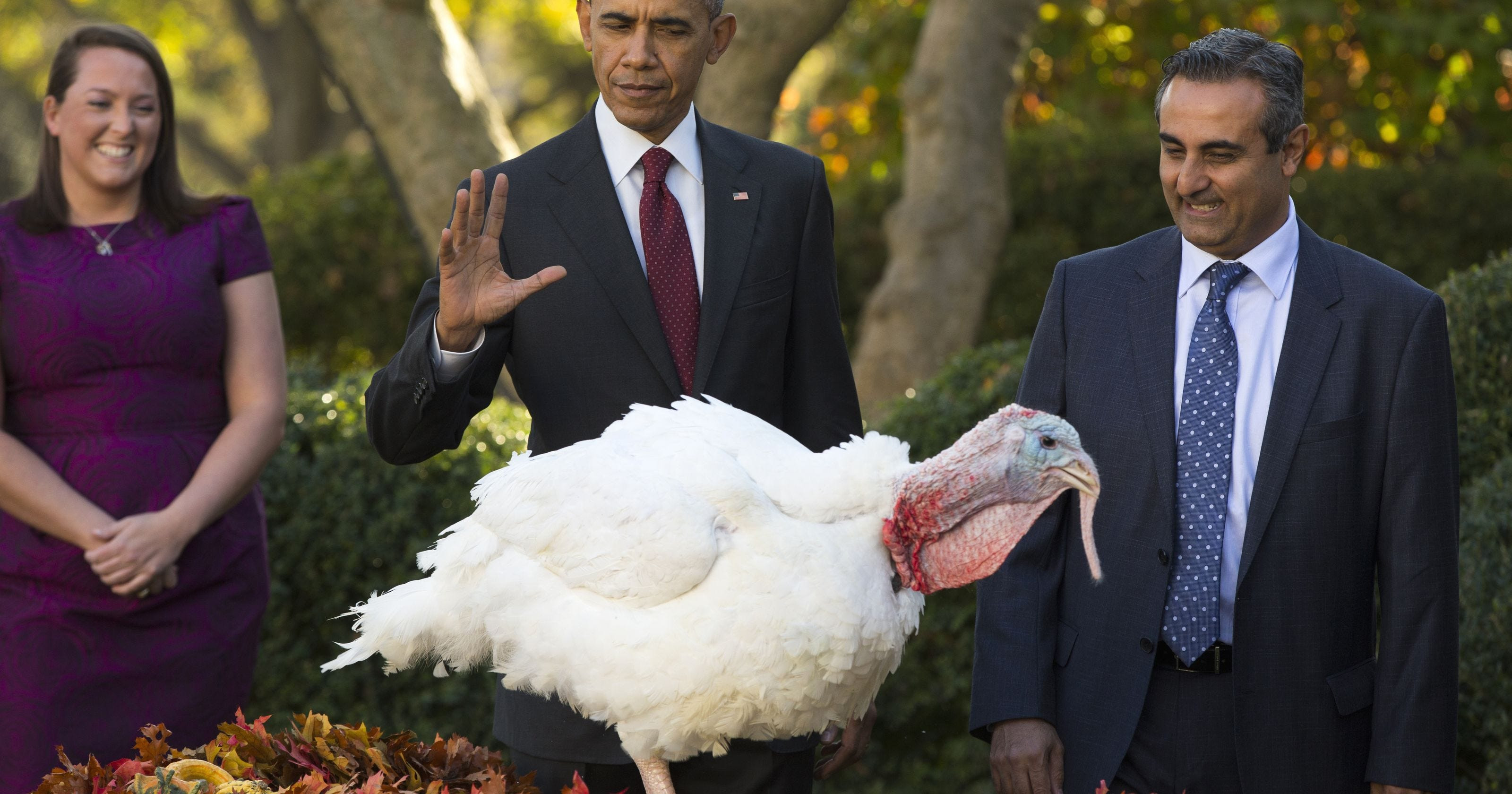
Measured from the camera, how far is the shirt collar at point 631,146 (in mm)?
3031

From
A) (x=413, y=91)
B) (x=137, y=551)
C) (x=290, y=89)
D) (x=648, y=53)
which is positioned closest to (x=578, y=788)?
(x=648, y=53)

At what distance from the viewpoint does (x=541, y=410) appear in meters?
3.03

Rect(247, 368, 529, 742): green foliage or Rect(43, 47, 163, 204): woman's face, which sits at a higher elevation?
Rect(43, 47, 163, 204): woman's face

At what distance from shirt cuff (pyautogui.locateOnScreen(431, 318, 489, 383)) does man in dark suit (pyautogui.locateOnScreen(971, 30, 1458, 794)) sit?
1.33 meters

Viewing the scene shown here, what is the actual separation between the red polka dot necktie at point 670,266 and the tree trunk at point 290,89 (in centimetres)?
1472

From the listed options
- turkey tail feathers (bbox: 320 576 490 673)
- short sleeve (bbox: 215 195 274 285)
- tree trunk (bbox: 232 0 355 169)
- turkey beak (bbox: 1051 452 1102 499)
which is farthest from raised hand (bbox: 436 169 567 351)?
tree trunk (bbox: 232 0 355 169)

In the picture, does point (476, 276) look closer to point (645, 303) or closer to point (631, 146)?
point (645, 303)

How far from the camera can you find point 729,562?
2.33 m

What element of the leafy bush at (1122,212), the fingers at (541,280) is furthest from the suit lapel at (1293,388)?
the leafy bush at (1122,212)

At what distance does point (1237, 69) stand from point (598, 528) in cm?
175

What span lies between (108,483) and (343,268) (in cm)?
556

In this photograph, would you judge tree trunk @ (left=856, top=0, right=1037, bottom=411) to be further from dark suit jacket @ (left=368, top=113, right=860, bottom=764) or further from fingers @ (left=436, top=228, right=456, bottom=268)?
fingers @ (left=436, top=228, right=456, bottom=268)

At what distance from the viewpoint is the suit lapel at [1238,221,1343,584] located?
2.90 meters

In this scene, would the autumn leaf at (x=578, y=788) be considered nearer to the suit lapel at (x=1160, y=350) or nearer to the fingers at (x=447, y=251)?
the fingers at (x=447, y=251)
